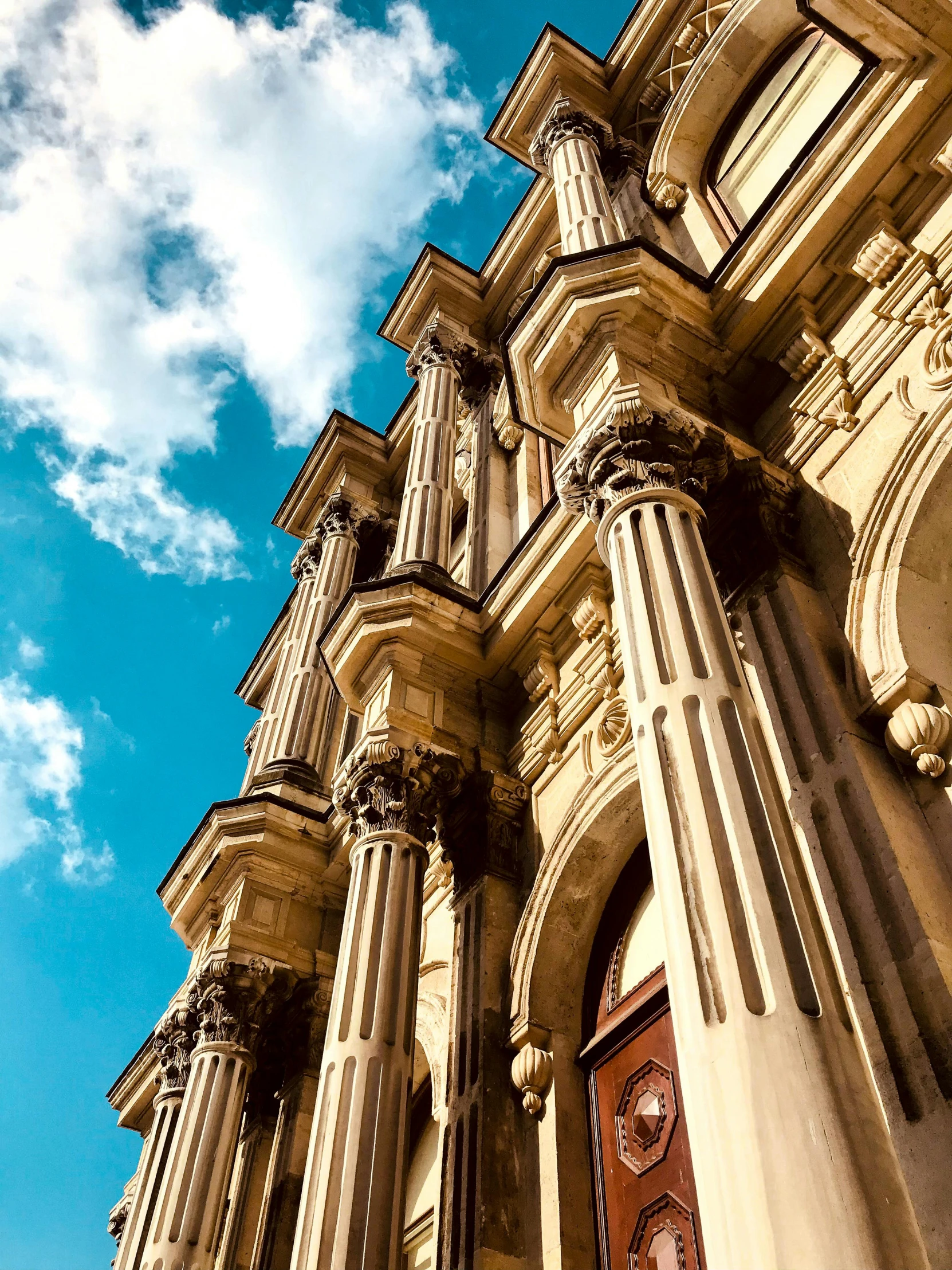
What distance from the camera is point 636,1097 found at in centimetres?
678

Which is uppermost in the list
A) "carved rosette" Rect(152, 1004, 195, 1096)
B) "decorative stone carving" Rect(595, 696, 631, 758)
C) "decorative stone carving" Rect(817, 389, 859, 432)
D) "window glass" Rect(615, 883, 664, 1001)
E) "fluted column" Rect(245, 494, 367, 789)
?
"fluted column" Rect(245, 494, 367, 789)

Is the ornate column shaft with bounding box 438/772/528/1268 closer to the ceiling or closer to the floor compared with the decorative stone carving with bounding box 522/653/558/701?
Answer: closer to the floor

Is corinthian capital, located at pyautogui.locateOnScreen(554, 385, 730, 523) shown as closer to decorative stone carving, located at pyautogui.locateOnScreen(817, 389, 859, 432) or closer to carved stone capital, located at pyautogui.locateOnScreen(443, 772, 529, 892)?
decorative stone carving, located at pyautogui.locateOnScreen(817, 389, 859, 432)

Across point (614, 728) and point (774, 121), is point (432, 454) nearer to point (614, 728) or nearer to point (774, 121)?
point (774, 121)

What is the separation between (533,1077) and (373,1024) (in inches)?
44.0

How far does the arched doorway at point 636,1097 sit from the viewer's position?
609 cm

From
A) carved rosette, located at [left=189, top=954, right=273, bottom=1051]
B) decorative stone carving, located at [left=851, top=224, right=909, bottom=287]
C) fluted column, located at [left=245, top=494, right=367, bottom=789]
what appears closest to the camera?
decorative stone carving, located at [left=851, top=224, right=909, bottom=287]

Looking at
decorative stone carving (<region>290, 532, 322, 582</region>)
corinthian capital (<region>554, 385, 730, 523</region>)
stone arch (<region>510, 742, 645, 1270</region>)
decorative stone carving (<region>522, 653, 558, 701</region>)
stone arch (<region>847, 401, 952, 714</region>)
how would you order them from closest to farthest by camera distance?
stone arch (<region>847, 401, 952, 714</region>)
corinthian capital (<region>554, 385, 730, 523</region>)
stone arch (<region>510, 742, 645, 1270</region>)
decorative stone carving (<region>522, 653, 558, 701</region>)
decorative stone carving (<region>290, 532, 322, 582</region>)

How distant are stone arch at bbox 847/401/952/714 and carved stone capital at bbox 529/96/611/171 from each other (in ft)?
23.9

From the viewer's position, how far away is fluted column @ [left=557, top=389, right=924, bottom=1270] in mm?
3477

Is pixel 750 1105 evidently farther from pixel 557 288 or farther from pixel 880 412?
pixel 557 288

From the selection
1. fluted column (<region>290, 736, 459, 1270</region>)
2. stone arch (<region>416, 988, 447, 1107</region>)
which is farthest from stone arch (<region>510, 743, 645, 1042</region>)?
stone arch (<region>416, 988, 447, 1107</region>)

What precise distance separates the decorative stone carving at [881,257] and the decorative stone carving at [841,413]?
2.35 ft

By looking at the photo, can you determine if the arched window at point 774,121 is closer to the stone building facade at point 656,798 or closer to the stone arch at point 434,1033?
the stone building facade at point 656,798
